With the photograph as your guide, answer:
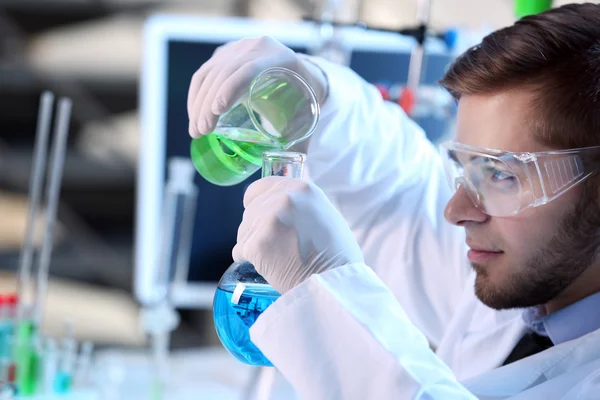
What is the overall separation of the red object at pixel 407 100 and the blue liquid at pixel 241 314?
1016mm

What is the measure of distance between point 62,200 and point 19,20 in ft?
4.06

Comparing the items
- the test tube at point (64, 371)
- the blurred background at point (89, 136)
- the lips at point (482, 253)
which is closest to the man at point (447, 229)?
the lips at point (482, 253)

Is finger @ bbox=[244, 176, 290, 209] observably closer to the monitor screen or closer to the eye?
the eye

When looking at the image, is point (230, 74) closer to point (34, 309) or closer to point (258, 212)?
point (258, 212)

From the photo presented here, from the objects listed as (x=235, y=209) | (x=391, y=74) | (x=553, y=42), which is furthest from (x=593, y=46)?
(x=235, y=209)

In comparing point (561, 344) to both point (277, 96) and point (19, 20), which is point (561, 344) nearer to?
point (277, 96)

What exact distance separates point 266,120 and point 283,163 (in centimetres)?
11

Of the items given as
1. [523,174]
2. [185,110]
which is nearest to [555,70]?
[523,174]

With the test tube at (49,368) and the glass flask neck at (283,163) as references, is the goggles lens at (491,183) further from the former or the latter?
the test tube at (49,368)

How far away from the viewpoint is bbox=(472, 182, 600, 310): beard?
4.38 ft

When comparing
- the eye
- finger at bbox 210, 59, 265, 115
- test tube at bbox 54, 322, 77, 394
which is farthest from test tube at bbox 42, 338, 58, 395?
the eye

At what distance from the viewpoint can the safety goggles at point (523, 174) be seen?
1266 millimetres

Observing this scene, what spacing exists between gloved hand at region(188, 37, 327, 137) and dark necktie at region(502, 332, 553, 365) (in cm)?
70

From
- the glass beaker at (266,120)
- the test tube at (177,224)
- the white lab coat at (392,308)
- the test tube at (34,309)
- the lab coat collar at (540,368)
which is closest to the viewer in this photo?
the white lab coat at (392,308)
